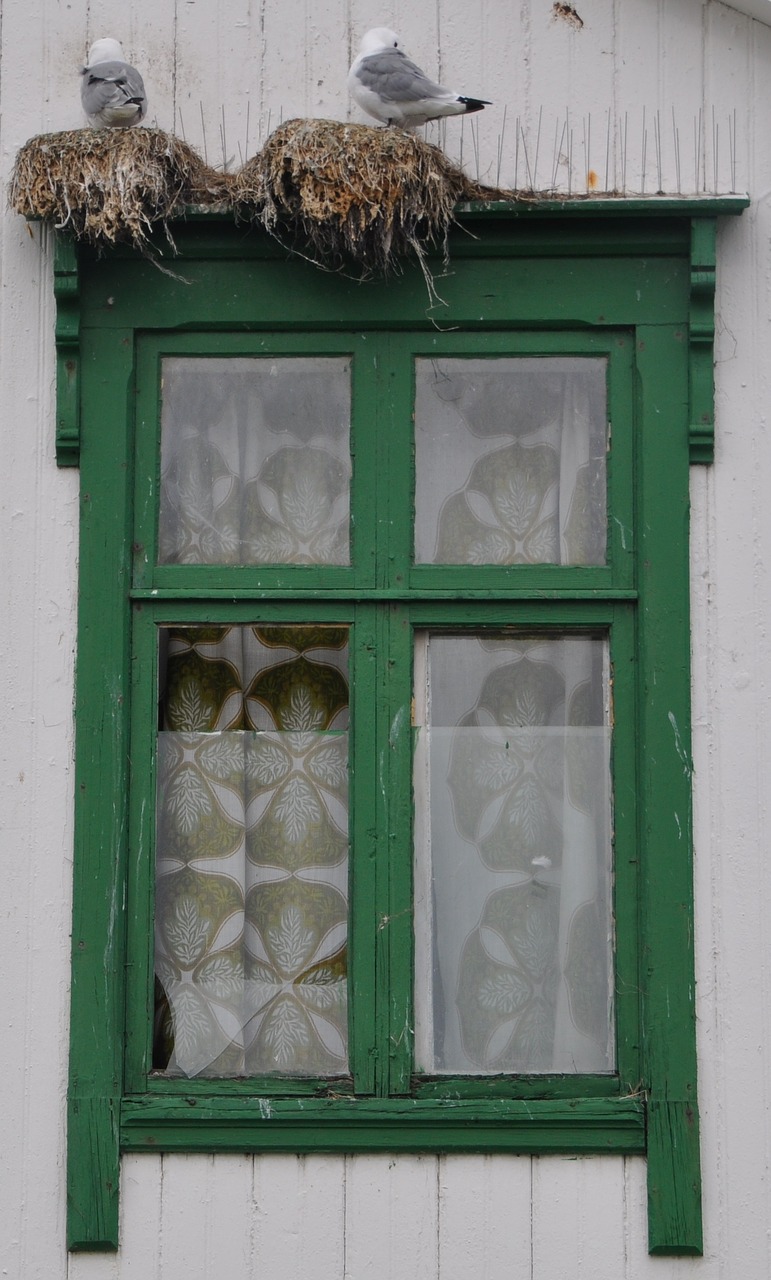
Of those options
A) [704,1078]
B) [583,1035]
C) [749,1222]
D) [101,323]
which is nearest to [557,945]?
[583,1035]

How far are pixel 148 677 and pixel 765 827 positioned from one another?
1.75m

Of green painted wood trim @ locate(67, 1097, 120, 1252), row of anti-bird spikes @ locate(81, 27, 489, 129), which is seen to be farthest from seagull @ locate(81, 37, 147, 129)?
green painted wood trim @ locate(67, 1097, 120, 1252)

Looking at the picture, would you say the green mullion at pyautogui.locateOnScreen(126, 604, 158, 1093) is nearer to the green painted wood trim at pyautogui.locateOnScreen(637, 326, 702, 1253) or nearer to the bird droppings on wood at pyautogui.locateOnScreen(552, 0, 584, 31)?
the green painted wood trim at pyautogui.locateOnScreen(637, 326, 702, 1253)

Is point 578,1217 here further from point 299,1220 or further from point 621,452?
point 621,452

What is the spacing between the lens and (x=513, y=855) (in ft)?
14.1

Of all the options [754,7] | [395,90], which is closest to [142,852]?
[395,90]

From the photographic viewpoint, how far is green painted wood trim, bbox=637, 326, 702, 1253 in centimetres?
402

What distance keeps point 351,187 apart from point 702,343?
3.49ft

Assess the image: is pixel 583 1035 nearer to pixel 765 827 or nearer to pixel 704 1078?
pixel 704 1078

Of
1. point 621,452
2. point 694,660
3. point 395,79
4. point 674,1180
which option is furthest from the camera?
point 621,452

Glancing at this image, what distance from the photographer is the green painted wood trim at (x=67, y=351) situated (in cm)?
425

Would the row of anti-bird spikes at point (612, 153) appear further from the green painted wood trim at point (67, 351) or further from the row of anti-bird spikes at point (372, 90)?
the green painted wood trim at point (67, 351)

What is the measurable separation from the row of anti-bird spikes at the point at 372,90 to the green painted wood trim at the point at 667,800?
2.82 ft

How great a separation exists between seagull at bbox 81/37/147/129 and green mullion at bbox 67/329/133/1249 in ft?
1.93
